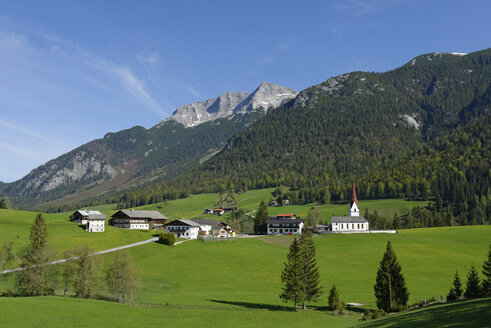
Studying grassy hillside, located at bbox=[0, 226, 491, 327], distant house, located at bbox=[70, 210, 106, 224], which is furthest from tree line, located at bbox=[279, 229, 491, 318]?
distant house, located at bbox=[70, 210, 106, 224]

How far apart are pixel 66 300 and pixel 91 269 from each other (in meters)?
8.57

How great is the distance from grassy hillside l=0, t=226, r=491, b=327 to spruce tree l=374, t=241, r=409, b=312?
12.7ft

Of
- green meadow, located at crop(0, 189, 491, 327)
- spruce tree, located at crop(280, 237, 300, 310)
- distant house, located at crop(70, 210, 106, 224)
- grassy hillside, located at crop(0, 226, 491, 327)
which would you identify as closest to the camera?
green meadow, located at crop(0, 189, 491, 327)

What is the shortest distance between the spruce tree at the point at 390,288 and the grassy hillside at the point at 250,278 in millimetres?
3873

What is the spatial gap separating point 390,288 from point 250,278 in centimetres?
3584

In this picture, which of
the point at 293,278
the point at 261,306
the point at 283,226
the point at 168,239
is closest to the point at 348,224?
the point at 283,226

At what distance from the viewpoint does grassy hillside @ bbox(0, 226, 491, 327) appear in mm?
53156

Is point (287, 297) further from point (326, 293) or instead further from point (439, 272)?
point (439, 272)

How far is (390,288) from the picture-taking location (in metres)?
60.3

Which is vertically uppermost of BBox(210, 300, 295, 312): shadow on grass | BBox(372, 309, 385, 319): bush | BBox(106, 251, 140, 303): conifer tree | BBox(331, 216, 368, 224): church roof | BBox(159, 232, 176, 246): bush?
BBox(331, 216, 368, 224): church roof

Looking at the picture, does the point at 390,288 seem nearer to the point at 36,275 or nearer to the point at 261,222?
the point at 36,275

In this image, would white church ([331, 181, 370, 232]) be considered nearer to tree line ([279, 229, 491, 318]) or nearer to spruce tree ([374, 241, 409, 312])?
tree line ([279, 229, 491, 318])

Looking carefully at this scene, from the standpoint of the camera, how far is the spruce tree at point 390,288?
2361 inches

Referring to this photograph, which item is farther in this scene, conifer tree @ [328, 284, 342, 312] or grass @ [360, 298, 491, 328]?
conifer tree @ [328, 284, 342, 312]
